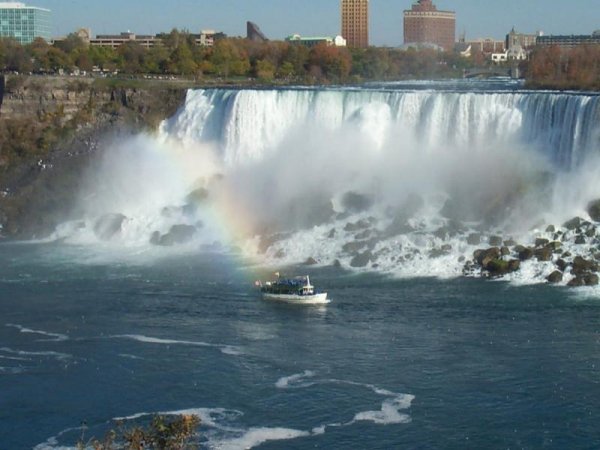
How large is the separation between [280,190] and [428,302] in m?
11.6

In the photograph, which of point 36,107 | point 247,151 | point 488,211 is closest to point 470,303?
point 488,211

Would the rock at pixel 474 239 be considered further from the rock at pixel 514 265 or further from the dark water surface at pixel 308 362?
the dark water surface at pixel 308 362

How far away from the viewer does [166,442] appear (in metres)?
9.99

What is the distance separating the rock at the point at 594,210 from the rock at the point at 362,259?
630cm

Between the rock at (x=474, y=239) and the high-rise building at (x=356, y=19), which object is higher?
the high-rise building at (x=356, y=19)

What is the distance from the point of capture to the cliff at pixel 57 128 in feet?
124

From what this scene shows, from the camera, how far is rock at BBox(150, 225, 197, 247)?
33.4m

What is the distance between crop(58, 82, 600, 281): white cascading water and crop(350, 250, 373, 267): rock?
27cm

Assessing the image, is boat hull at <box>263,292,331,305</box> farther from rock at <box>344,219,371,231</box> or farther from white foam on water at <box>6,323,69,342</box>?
rock at <box>344,219,371,231</box>

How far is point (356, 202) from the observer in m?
34.1

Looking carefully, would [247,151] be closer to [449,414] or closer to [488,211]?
[488,211]

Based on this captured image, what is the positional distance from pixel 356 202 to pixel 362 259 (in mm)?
4629

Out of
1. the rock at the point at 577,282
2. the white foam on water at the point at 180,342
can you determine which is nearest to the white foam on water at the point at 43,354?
the white foam on water at the point at 180,342

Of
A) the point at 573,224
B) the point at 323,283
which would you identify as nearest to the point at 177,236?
the point at 323,283
